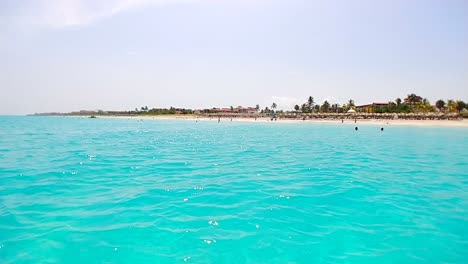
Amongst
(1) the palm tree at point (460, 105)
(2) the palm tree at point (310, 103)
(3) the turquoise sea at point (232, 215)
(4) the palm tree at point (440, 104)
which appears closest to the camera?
(3) the turquoise sea at point (232, 215)

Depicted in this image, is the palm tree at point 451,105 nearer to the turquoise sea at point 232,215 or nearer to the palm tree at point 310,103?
the palm tree at point 310,103

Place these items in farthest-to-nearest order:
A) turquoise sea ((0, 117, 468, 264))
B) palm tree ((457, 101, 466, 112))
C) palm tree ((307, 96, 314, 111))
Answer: palm tree ((307, 96, 314, 111)) → palm tree ((457, 101, 466, 112)) → turquoise sea ((0, 117, 468, 264))

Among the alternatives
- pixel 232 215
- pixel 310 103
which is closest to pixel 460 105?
pixel 310 103

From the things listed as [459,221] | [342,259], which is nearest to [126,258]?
[342,259]

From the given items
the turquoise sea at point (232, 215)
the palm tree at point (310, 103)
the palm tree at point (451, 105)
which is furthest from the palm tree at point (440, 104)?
the turquoise sea at point (232, 215)

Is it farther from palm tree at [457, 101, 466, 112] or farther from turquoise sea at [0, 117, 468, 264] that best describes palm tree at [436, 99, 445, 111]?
turquoise sea at [0, 117, 468, 264]

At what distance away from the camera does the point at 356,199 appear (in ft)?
35.0

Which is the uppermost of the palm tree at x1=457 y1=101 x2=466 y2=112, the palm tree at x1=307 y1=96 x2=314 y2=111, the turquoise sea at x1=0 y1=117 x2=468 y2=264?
the palm tree at x1=307 y1=96 x2=314 y2=111

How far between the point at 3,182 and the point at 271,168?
1345 centimetres

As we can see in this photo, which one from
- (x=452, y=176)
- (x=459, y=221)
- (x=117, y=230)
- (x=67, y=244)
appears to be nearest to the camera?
(x=67, y=244)

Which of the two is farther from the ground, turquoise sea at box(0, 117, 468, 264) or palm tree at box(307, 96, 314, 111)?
palm tree at box(307, 96, 314, 111)

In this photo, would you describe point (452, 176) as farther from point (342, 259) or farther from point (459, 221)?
point (342, 259)

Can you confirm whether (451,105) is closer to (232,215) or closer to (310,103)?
(310,103)

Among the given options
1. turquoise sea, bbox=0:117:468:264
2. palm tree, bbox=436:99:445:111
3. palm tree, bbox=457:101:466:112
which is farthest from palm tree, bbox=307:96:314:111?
turquoise sea, bbox=0:117:468:264
